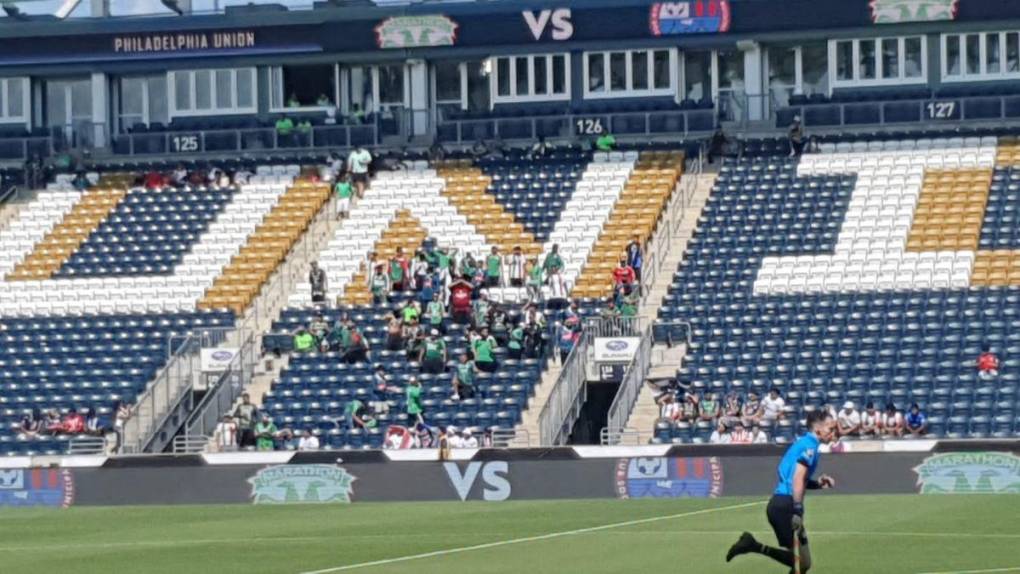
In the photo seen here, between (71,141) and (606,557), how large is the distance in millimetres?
39251

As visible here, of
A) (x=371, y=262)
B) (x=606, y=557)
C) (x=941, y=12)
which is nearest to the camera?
(x=606, y=557)

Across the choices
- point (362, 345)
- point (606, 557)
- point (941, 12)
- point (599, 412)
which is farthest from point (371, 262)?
point (606, 557)

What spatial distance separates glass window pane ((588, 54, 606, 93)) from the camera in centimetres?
5784

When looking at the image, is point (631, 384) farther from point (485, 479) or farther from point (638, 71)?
point (638, 71)

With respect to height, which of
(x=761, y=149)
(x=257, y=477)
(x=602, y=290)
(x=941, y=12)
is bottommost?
(x=257, y=477)

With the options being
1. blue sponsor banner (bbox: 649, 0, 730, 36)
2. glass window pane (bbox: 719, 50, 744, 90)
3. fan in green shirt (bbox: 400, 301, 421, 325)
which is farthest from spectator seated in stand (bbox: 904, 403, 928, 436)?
glass window pane (bbox: 719, 50, 744, 90)

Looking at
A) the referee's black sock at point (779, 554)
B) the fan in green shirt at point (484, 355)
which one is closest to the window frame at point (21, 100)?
the fan in green shirt at point (484, 355)

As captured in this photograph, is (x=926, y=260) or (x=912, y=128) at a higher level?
(x=912, y=128)

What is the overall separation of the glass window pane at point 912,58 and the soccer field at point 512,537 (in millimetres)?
23584

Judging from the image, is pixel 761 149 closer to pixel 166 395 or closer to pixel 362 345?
pixel 362 345

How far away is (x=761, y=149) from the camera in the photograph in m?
53.9

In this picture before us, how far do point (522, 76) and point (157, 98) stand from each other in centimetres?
1081

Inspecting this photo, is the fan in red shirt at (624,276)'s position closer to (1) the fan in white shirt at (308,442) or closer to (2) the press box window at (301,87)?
(1) the fan in white shirt at (308,442)

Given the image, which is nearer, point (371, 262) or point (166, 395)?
point (166, 395)
